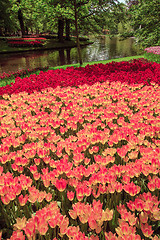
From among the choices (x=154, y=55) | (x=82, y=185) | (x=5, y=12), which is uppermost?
(x=5, y=12)

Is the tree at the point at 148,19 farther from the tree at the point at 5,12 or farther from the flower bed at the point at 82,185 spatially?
the tree at the point at 5,12

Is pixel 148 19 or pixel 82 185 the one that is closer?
pixel 82 185

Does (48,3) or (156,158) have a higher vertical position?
(48,3)

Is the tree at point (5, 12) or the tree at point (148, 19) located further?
the tree at point (5, 12)

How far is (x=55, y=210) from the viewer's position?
5.16ft

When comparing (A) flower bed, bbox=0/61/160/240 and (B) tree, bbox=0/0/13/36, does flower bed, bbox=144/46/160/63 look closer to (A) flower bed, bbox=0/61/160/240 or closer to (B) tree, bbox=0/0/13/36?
(A) flower bed, bbox=0/61/160/240

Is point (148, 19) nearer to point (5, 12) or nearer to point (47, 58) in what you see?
point (47, 58)

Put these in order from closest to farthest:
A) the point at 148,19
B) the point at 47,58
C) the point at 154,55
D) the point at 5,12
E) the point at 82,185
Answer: the point at 82,185 → the point at 154,55 → the point at 148,19 → the point at 47,58 → the point at 5,12

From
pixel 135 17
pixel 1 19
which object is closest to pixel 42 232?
pixel 135 17

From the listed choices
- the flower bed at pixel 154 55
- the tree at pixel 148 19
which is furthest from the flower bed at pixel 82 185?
the tree at pixel 148 19

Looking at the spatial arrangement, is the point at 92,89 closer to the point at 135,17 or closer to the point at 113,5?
the point at 113,5

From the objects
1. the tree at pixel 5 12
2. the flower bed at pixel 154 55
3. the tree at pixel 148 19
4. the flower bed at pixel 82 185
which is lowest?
the flower bed at pixel 82 185

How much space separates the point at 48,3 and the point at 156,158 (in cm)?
1431

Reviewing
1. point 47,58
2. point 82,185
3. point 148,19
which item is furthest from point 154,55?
point 82,185
